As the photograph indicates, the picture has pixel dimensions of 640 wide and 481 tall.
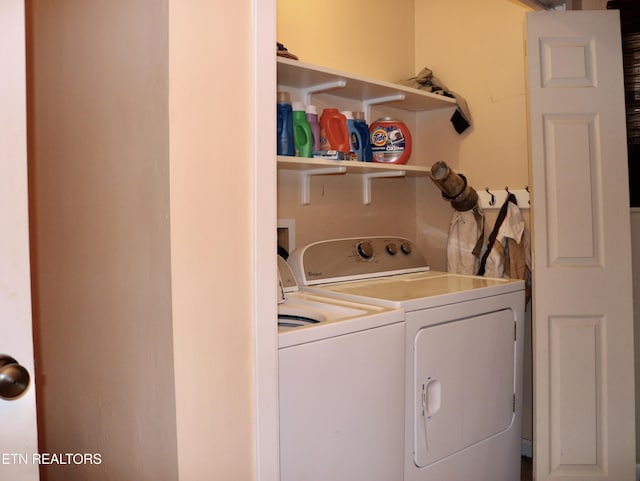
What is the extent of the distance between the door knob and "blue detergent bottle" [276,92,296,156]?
1391 mm

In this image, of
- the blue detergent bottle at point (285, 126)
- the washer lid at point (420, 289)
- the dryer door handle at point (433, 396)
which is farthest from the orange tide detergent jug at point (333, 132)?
the dryer door handle at point (433, 396)

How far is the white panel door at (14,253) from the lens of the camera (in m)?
0.94

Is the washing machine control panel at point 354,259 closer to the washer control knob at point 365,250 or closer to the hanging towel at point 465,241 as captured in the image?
the washer control knob at point 365,250

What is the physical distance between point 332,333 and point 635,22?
2.07m

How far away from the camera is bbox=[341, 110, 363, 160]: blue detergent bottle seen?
8.09 feet

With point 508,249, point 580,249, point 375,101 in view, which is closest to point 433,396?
point 580,249

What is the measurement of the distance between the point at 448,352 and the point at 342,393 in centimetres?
56

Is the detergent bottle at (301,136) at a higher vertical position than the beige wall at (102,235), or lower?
higher

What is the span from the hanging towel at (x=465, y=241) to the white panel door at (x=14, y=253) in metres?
2.19

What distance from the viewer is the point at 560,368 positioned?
227 centimetres

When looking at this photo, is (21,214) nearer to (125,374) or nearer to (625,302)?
(125,374)

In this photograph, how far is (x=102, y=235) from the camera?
4.58 ft

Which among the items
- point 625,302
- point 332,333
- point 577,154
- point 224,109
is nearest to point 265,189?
point 224,109

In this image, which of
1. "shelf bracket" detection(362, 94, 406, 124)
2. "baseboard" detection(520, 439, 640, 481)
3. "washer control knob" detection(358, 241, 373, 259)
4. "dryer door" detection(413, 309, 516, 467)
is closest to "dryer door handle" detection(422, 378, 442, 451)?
"dryer door" detection(413, 309, 516, 467)
